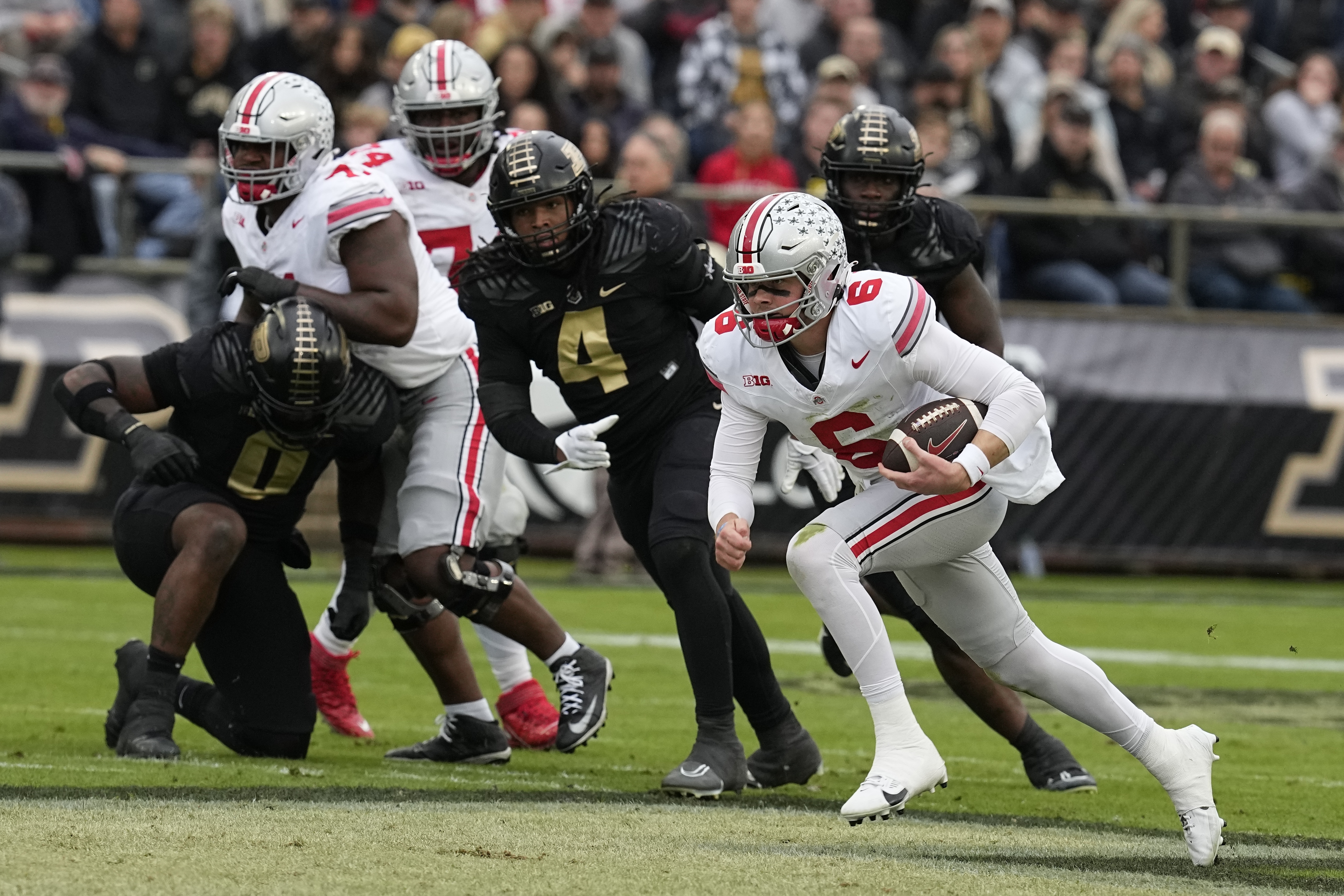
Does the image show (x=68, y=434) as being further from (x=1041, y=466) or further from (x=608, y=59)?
(x=1041, y=466)

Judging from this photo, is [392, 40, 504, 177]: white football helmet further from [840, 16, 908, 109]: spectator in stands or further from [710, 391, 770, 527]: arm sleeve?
[840, 16, 908, 109]: spectator in stands

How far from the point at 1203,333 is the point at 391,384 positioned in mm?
6634

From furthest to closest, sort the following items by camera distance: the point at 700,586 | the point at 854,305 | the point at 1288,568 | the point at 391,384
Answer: the point at 1288,568
the point at 391,384
the point at 700,586
the point at 854,305

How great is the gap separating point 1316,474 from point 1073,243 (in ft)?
6.17

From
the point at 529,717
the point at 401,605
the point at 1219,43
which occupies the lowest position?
the point at 529,717

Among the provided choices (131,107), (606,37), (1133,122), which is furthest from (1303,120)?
(131,107)

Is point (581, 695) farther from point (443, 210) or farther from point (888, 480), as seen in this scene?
point (443, 210)

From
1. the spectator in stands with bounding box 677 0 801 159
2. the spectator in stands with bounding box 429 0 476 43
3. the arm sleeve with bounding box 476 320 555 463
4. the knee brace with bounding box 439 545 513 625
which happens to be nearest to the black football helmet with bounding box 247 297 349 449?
the arm sleeve with bounding box 476 320 555 463

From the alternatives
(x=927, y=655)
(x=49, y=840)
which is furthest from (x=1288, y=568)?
(x=49, y=840)

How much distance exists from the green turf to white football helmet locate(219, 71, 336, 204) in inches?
65.8

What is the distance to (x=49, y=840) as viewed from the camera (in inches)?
161

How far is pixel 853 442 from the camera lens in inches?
187

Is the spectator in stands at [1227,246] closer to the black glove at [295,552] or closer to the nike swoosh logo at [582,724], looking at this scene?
the nike swoosh logo at [582,724]

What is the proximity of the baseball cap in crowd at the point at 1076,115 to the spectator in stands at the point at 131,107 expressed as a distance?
4.94 m
